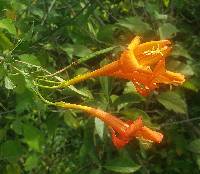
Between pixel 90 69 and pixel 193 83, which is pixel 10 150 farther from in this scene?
pixel 193 83

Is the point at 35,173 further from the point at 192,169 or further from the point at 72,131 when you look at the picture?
the point at 192,169

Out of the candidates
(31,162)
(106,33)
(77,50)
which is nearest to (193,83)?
(106,33)

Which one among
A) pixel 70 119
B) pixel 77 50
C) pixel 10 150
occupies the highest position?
pixel 77 50

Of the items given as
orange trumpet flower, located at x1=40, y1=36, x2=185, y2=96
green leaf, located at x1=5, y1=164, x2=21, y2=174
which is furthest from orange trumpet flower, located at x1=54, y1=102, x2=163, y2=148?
green leaf, located at x1=5, y1=164, x2=21, y2=174

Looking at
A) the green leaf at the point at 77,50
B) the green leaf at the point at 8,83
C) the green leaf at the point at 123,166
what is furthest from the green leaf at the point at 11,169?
the green leaf at the point at 8,83

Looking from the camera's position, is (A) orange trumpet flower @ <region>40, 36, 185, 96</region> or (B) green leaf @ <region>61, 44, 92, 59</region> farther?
(B) green leaf @ <region>61, 44, 92, 59</region>

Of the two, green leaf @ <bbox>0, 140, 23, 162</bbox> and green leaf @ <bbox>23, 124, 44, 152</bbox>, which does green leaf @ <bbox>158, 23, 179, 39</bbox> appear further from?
green leaf @ <bbox>0, 140, 23, 162</bbox>

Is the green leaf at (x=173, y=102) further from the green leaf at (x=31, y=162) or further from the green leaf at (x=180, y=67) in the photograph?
the green leaf at (x=31, y=162)
